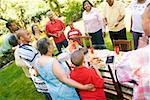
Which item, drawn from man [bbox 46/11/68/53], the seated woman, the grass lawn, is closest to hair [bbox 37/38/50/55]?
the seated woman

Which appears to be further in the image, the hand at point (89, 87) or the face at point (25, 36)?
the face at point (25, 36)

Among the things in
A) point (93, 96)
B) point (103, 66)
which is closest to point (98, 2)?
point (103, 66)

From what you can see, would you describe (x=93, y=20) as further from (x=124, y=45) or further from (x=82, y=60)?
(x=82, y=60)

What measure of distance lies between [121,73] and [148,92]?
267 millimetres

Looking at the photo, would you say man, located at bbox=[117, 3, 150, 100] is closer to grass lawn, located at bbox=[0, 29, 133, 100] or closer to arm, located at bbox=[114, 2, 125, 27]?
arm, located at bbox=[114, 2, 125, 27]

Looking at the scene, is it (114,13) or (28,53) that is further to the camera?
(114,13)

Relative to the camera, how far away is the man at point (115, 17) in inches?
270

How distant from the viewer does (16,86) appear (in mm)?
8898

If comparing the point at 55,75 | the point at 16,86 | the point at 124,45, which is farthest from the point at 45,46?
the point at 16,86

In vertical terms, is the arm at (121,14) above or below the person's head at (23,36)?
below

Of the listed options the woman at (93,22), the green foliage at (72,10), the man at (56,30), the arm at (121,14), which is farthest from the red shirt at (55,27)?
the green foliage at (72,10)

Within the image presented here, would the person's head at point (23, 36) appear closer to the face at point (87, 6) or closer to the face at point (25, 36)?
the face at point (25, 36)

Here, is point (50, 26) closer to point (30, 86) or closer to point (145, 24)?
point (30, 86)

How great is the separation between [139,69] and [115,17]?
4.78m
